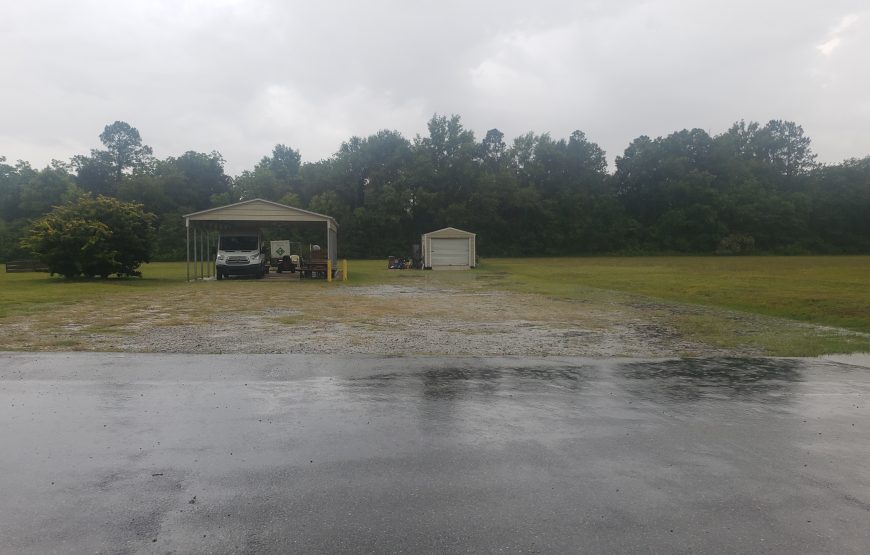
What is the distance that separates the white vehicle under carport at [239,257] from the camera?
2848 centimetres

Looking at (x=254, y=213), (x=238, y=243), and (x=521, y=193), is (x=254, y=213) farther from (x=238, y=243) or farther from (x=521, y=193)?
(x=521, y=193)

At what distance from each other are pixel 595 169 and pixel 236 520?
90165 mm

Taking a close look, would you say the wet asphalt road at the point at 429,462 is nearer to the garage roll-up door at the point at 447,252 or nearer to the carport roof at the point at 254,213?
the carport roof at the point at 254,213

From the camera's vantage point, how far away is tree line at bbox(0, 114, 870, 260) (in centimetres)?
7331

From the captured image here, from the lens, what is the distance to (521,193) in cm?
7681

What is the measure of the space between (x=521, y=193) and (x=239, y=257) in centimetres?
5353

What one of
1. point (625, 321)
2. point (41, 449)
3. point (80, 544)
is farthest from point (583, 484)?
point (625, 321)

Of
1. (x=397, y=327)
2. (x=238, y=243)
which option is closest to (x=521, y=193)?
(x=238, y=243)

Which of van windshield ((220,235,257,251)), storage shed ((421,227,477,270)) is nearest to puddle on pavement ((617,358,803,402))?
van windshield ((220,235,257,251))

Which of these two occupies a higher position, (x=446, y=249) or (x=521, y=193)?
(x=521, y=193)

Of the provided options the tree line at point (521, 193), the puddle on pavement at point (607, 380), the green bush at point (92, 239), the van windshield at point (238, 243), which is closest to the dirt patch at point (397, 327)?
the puddle on pavement at point (607, 380)

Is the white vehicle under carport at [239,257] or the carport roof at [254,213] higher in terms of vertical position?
the carport roof at [254,213]

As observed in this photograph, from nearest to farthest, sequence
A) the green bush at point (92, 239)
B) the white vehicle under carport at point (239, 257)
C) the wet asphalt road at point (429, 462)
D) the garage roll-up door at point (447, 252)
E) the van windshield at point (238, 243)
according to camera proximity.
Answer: the wet asphalt road at point (429, 462)
the green bush at point (92, 239)
the white vehicle under carport at point (239, 257)
the van windshield at point (238, 243)
the garage roll-up door at point (447, 252)

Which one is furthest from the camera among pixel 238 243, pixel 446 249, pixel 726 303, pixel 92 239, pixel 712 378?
Result: pixel 446 249
